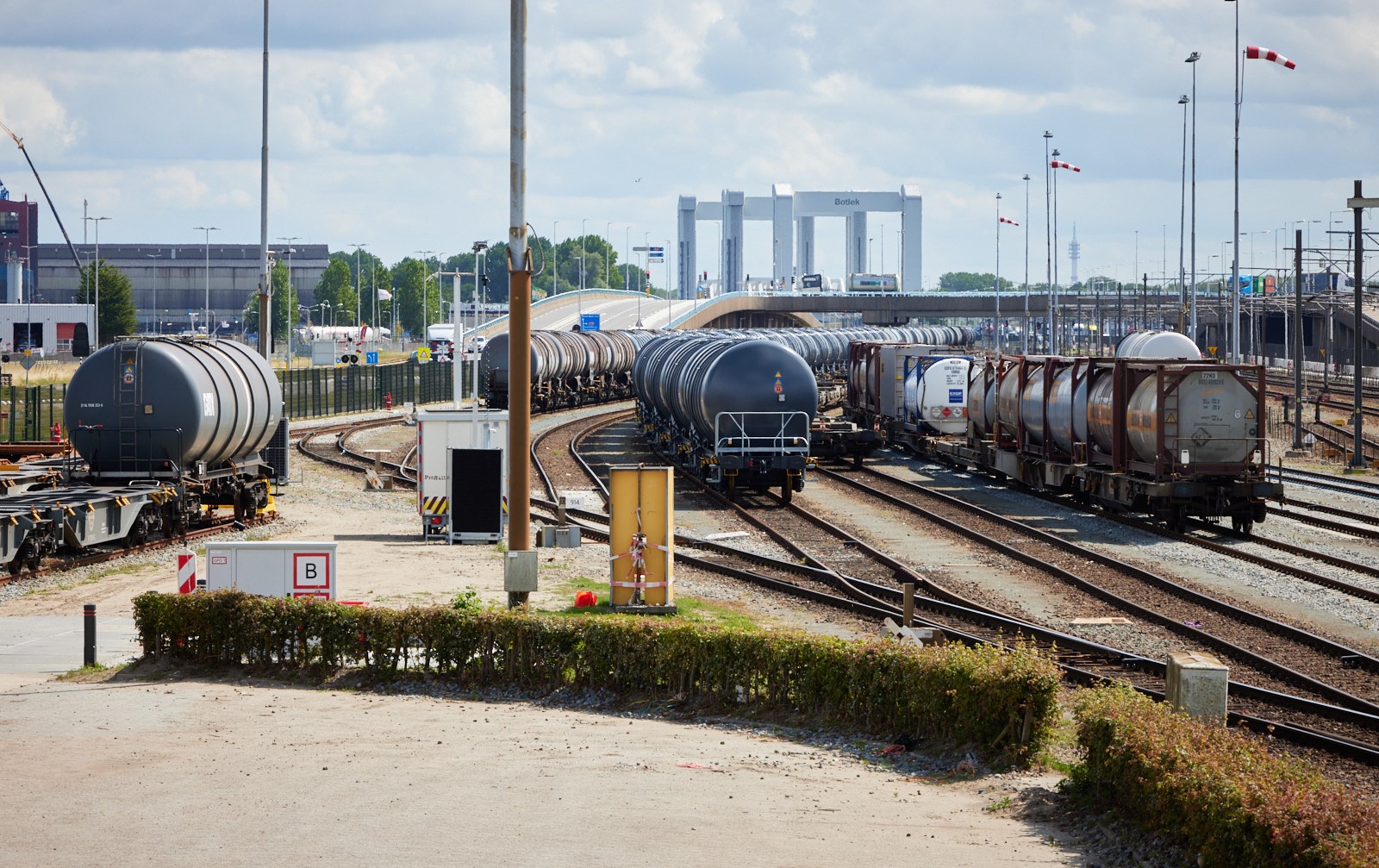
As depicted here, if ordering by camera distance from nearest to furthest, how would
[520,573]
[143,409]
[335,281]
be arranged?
[520,573] → [143,409] → [335,281]

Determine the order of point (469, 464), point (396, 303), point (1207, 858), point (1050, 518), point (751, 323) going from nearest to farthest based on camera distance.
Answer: point (1207, 858) < point (469, 464) < point (1050, 518) < point (396, 303) < point (751, 323)

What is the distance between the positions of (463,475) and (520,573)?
10.8 meters

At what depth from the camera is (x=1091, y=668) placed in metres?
17.7

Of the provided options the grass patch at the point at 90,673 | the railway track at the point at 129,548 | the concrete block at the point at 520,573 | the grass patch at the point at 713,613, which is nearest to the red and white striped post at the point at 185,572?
the grass patch at the point at 90,673

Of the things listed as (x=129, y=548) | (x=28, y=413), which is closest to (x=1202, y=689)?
(x=129, y=548)

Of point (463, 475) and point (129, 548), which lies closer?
point (129, 548)

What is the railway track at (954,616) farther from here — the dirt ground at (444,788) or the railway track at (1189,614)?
the dirt ground at (444,788)

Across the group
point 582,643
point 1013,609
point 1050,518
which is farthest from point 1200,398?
point 582,643

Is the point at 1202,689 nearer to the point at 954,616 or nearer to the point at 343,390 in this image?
the point at 954,616

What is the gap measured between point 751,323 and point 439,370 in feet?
361

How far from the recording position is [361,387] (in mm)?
75250

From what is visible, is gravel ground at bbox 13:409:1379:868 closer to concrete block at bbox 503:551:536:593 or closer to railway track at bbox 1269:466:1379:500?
concrete block at bbox 503:551:536:593

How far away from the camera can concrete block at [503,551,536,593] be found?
57.0 ft

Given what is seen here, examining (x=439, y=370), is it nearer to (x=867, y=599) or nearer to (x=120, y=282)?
(x=120, y=282)
